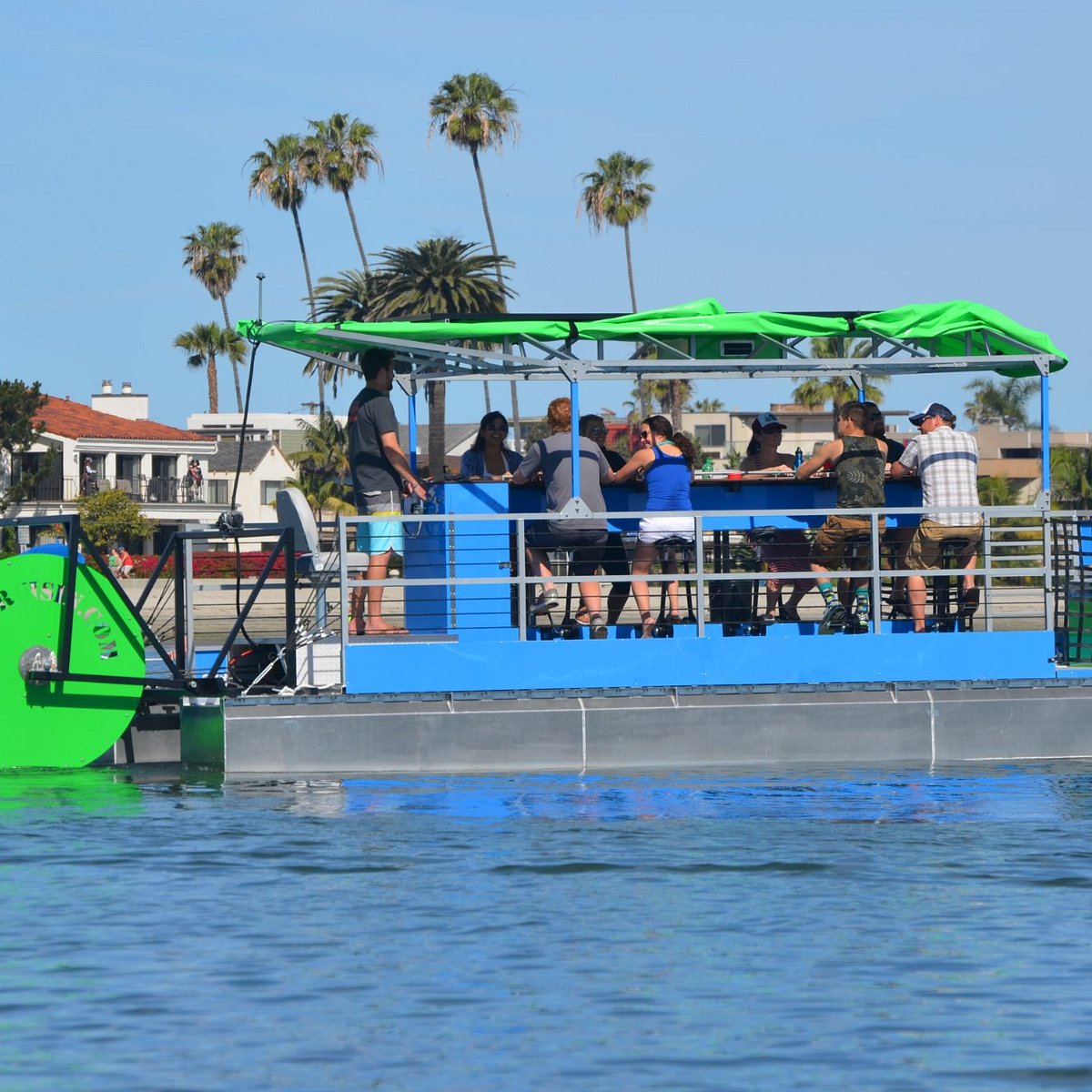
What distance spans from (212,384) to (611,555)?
313 feet

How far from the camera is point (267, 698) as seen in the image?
11.9 metres

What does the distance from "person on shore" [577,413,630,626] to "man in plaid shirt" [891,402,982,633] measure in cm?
188

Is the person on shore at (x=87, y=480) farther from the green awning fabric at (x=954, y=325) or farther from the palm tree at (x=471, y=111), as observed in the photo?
the green awning fabric at (x=954, y=325)

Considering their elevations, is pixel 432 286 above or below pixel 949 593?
above

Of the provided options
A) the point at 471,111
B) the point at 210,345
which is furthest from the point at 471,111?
the point at 210,345

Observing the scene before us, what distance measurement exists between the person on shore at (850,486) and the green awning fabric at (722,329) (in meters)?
0.61

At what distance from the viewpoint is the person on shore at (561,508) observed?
12.5 m

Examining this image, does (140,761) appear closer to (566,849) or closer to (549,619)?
(549,619)

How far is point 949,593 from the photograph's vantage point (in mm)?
13281

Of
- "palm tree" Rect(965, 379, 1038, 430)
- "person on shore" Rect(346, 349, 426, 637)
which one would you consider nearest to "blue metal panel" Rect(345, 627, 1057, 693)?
"person on shore" Rect(346, 349, 426, 637)

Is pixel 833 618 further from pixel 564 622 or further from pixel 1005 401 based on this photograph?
pixel 1005 401

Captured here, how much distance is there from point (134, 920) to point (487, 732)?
3961 mm

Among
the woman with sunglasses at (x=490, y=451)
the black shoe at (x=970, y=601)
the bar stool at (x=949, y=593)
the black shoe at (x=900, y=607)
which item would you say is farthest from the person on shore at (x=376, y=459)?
the black shoe at (x=970, y=601)

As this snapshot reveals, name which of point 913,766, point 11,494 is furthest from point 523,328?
point 11,494
